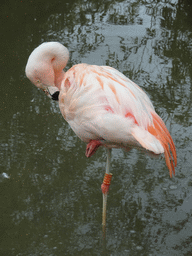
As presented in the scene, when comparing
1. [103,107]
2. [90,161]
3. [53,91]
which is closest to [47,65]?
[53,91]

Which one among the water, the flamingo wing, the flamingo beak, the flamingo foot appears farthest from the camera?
the flamingo beak

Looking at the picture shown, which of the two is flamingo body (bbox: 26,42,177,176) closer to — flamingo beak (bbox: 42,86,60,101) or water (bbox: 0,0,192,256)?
flamingo beak (bbox: 42,86,60,101)

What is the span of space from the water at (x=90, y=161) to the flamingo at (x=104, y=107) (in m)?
0.30

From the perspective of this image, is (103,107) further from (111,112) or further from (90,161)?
(90,161)

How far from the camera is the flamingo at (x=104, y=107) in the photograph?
7.97ft

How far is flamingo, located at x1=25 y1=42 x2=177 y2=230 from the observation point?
95.6 inches

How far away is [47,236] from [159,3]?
4.88m

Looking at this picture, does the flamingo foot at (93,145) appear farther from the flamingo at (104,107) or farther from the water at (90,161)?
the water at (90,161)

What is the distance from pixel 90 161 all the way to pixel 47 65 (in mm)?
1085

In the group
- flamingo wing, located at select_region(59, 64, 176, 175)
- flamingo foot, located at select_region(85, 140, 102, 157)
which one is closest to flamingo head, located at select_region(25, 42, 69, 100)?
flamingo wing, located at select_region(59, 64, 176, 175)

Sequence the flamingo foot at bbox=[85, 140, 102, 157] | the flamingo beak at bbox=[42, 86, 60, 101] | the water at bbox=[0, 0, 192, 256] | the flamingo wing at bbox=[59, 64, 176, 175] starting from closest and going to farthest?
the flamingo wing at bbox=[59, 64, 176, 175], the flamingo foot at bbox=[85, 140, 102, 157], the water at bbox=[0, 0, 192, 256], the flamingo beak at bbox=[42, 86, 60, 101]

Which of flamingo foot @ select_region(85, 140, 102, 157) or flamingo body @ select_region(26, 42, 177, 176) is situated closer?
flamingo body @ select_region(26, 42, 177, 176)

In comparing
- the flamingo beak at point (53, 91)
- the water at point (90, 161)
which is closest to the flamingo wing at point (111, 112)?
the flamingo beak at point (53, 91)

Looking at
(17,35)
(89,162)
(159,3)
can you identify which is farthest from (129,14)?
(89,162)
